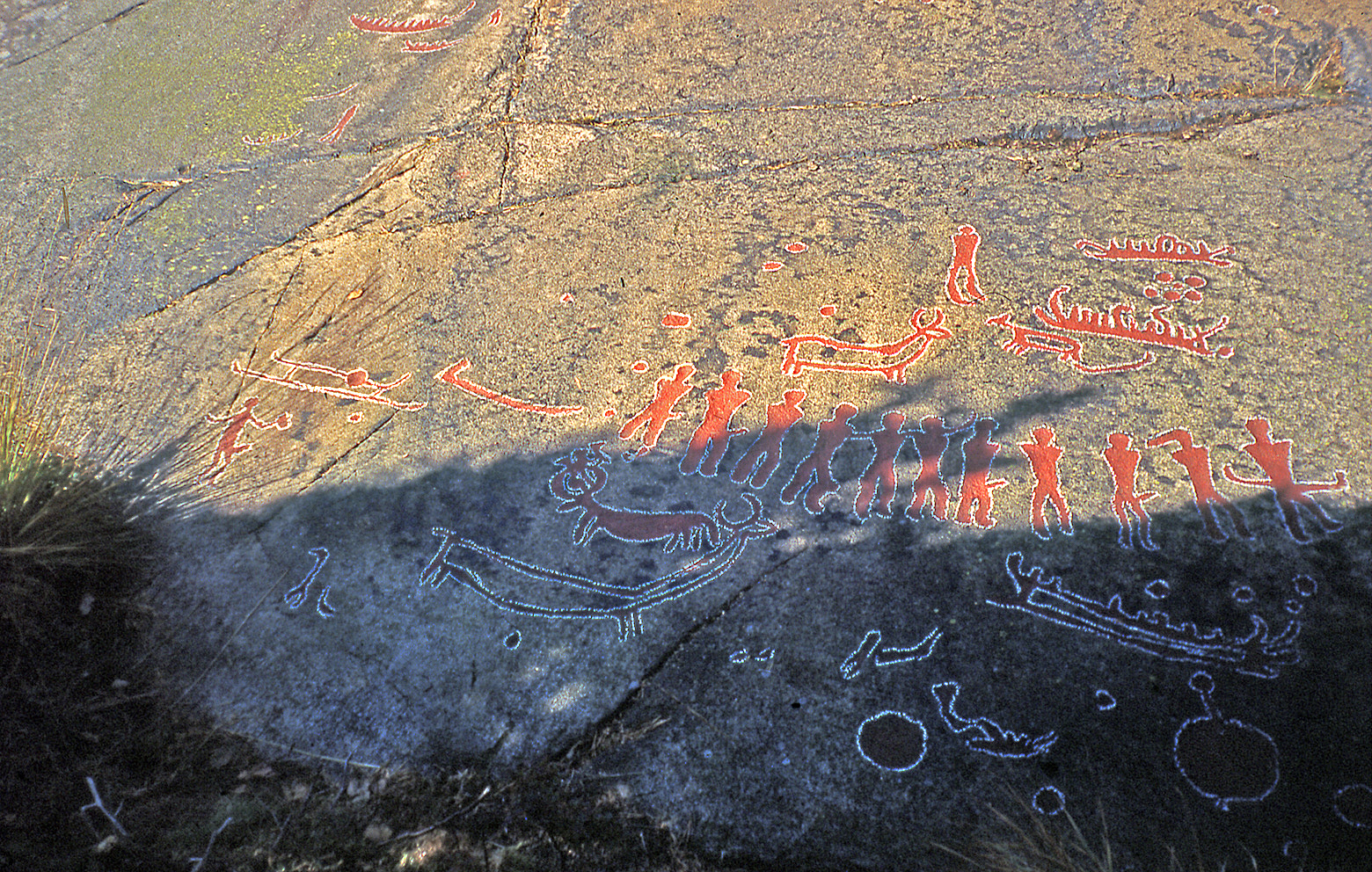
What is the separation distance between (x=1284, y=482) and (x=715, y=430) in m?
1.53

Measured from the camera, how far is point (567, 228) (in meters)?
3.56

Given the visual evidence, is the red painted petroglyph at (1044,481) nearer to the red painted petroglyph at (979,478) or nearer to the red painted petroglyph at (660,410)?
the red painted petroglyph at (979,478)

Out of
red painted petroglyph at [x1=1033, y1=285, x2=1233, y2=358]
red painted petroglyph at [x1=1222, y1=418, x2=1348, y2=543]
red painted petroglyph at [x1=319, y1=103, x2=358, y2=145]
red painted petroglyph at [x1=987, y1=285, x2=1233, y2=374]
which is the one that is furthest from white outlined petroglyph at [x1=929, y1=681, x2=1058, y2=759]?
red painted petroglyph at [x1=319, y1=103, x2=358, y2=145]

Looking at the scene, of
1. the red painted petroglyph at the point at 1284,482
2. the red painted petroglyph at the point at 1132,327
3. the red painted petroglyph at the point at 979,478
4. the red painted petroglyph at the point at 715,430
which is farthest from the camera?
the red painted petroglyph at the point at 1132,327

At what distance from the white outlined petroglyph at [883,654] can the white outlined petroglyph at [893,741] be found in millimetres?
122

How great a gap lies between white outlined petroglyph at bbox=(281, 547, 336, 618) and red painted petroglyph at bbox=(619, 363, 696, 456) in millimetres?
931

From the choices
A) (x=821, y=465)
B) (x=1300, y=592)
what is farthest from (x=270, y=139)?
(x=1300, y=592)

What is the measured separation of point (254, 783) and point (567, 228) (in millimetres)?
2217

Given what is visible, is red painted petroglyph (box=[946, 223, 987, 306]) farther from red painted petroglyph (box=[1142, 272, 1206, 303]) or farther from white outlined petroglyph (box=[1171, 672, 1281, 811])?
white outlined petroglyph (box=[1171, 672, 1281, 811])

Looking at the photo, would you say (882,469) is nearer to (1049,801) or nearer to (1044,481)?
(1044,481)

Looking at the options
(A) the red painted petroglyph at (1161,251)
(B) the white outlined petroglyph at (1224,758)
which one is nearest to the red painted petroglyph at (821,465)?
(B) the white outlined petroglyph at (1224,758)

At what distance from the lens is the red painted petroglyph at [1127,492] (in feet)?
7.67

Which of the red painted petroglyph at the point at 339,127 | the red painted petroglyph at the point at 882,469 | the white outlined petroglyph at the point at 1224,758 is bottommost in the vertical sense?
the white outlined petroglyph at the point at 1224,758

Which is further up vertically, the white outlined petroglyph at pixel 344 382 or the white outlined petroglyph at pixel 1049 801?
the white outlined petroglyph at pixel 344 382
